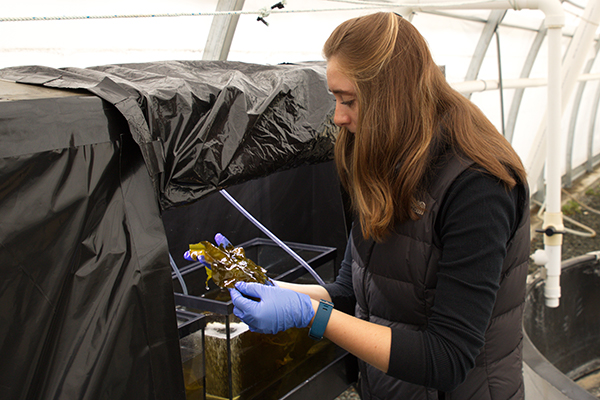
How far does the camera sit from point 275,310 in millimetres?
1027

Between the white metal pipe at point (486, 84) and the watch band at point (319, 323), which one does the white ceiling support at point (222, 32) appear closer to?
the white metal pipe at point (486, 84)

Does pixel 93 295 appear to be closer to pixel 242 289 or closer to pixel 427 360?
pixel 242 289

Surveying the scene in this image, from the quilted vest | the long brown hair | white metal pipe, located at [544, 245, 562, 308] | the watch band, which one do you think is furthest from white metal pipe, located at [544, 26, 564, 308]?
the watch band

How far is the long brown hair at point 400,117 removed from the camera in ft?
3.22

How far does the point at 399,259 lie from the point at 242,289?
0.37 meters

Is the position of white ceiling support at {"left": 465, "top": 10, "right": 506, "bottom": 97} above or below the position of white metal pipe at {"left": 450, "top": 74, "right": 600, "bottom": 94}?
above

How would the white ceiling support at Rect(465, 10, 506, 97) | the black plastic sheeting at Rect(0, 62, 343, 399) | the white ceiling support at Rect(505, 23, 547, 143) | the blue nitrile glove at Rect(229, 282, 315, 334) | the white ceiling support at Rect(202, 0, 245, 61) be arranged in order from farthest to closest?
1. the white ceiling support at Rect(505, 23, 547, 143)
2. the white ceiling support at Rect(465, 10, 506, 97)
3. the white ceiling support at Rect(202, 0, 245, 61)
4. the blue nitrile glove at Rect(229, 282, 315, 334)
5. the black plastic sheeting at Rect(0, 62, 343, 399)

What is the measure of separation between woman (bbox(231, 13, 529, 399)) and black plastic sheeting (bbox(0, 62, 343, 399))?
0.82 feet

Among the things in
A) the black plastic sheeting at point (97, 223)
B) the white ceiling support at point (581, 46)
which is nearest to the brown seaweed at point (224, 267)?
the black plastic sheeting at point (97, 223)

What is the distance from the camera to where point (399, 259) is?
104 cm

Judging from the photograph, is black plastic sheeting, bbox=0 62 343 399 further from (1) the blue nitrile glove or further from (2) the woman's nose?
(2) the woman's nose

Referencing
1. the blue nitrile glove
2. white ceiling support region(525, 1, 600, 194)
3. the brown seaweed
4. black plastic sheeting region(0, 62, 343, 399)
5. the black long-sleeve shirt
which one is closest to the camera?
black plastic sheeting region(0, 62, 343, 399)

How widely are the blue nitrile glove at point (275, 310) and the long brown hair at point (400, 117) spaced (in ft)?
0.79

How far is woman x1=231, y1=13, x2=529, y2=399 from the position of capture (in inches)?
36.6
